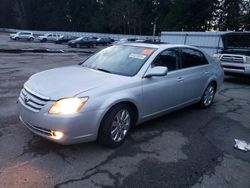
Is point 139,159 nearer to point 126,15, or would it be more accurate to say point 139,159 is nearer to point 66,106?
point 66,106

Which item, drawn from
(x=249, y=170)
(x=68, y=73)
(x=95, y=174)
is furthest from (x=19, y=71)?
(x=249, y=170)

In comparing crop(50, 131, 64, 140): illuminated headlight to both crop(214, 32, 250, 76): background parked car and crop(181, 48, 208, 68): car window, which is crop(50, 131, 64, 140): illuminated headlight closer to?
crop(181, 48, 208, 68): car window

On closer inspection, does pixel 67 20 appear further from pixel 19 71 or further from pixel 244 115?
pixel 244 115

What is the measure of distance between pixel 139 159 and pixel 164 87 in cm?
148

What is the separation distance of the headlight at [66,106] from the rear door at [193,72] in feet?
8.24

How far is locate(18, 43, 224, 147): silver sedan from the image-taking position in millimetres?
3668

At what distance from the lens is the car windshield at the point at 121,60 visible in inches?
184

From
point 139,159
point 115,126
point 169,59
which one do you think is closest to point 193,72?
point 169,59

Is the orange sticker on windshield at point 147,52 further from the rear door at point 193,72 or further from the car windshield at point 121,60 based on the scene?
the rear door at point 193,72

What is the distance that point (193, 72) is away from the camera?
5.75m

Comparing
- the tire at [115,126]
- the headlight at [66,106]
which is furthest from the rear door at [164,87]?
the headlight at [66,106]

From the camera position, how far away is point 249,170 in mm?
3904

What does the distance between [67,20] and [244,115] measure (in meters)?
75.9

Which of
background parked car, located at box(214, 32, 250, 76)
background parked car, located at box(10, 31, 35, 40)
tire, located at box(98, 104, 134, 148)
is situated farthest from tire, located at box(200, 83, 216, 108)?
background parked car, located at box(10, 31, 35, 40)
